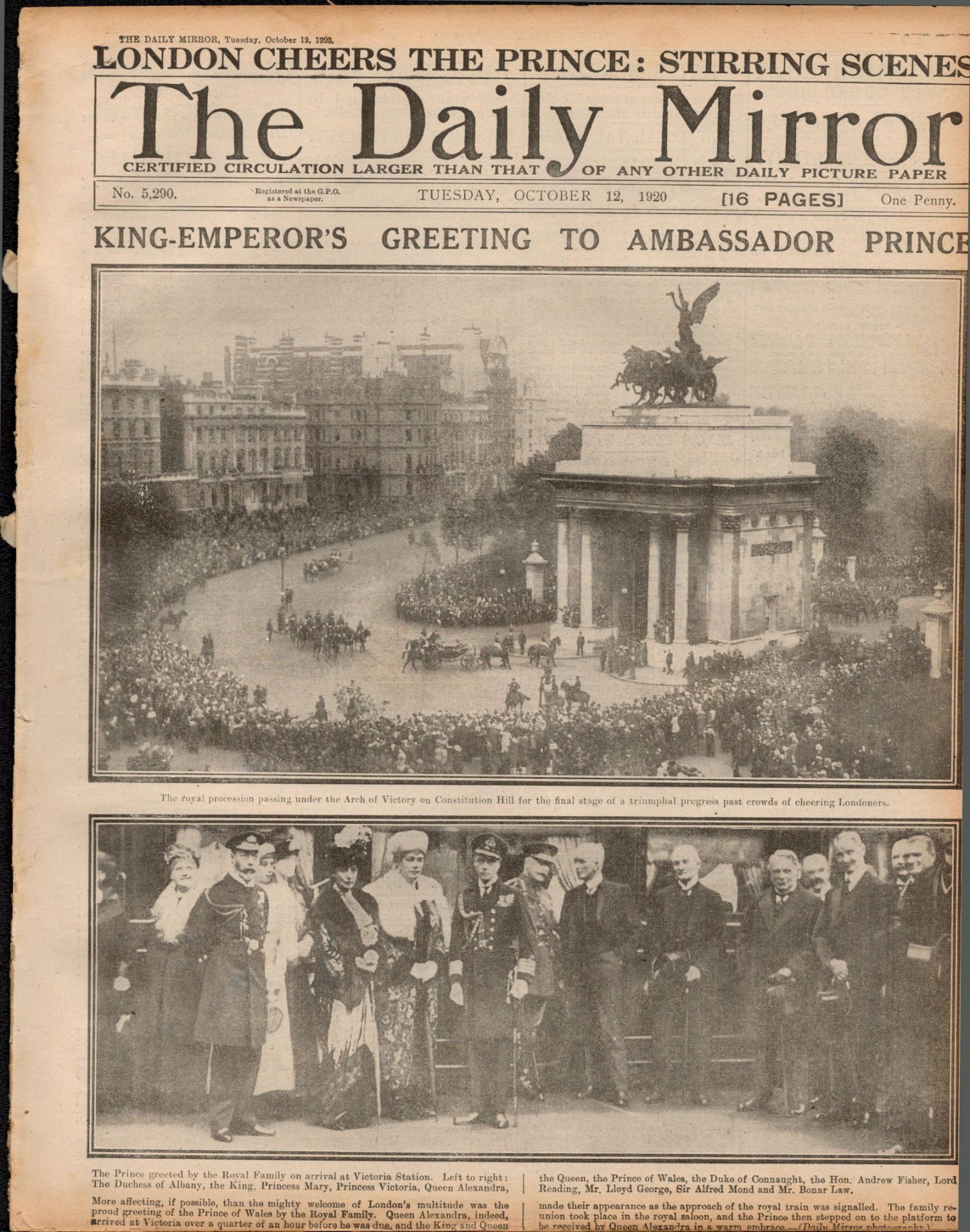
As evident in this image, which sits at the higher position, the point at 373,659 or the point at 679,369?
the point at 679,369

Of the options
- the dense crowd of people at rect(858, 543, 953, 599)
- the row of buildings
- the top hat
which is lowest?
the top hat

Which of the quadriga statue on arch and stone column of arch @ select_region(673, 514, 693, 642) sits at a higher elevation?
the quadriga statue on arch

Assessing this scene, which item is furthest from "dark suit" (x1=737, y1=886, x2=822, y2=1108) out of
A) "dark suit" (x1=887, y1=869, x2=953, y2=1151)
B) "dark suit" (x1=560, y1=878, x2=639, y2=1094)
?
"dark suit" (x1=560, y1=878, x2=639, y2=1094)

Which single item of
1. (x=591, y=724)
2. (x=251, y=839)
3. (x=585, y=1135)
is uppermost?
(x=591, y=724)

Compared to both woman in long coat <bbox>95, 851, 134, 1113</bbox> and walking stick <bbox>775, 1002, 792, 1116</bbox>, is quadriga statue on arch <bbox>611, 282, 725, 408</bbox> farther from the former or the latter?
woman in long coat <bbox>95, 851, 134, 1113</bbox>

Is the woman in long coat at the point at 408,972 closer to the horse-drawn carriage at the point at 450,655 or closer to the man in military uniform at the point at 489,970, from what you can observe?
the man in military uniform at the point at 489,970

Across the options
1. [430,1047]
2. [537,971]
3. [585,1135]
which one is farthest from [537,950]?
[585,1135]

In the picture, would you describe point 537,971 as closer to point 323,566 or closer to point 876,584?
point 323,566
